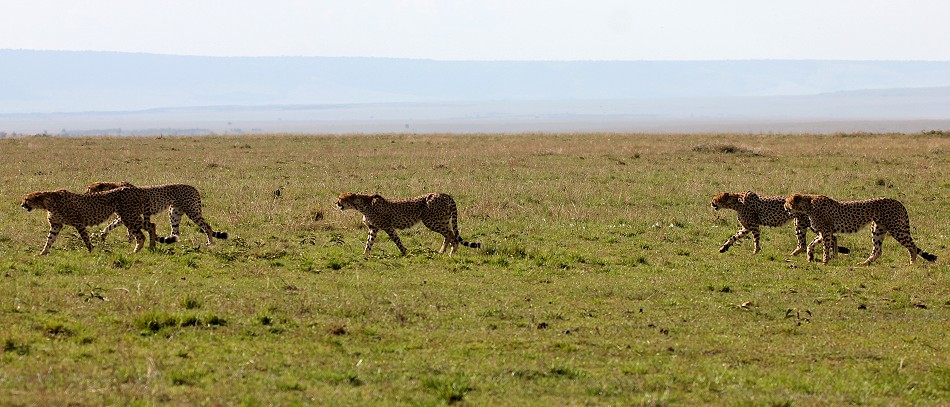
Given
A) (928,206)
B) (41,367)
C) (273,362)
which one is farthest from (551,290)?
(928,206)

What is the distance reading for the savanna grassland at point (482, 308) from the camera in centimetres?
810

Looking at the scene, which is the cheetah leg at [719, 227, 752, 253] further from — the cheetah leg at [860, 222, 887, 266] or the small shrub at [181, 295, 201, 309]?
the small shrub at [181, 295, 201, 309]

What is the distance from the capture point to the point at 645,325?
34.7ft

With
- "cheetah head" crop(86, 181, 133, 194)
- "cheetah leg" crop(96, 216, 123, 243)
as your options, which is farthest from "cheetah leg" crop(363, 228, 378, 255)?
"cheetah head" crop(86, 181, 133, 194)

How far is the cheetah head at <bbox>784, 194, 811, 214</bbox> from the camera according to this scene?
15.5 metres

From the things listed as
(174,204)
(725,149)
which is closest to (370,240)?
(174,204)

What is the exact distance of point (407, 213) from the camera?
15.4 meters

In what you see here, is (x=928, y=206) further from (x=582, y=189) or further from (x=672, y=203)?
(x=582, y=189)

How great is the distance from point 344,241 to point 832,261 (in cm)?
715

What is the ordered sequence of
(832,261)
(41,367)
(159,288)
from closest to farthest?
(41,367) < (159,288) < (832,261)

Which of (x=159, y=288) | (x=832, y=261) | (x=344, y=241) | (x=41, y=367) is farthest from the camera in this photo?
(x=344, y=241)

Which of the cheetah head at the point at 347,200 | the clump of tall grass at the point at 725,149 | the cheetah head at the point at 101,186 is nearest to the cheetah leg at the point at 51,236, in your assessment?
the cheetah head at the point at 101,186

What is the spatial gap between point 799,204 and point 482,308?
6.57 metres

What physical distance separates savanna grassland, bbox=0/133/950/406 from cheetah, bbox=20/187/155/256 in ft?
1.16
